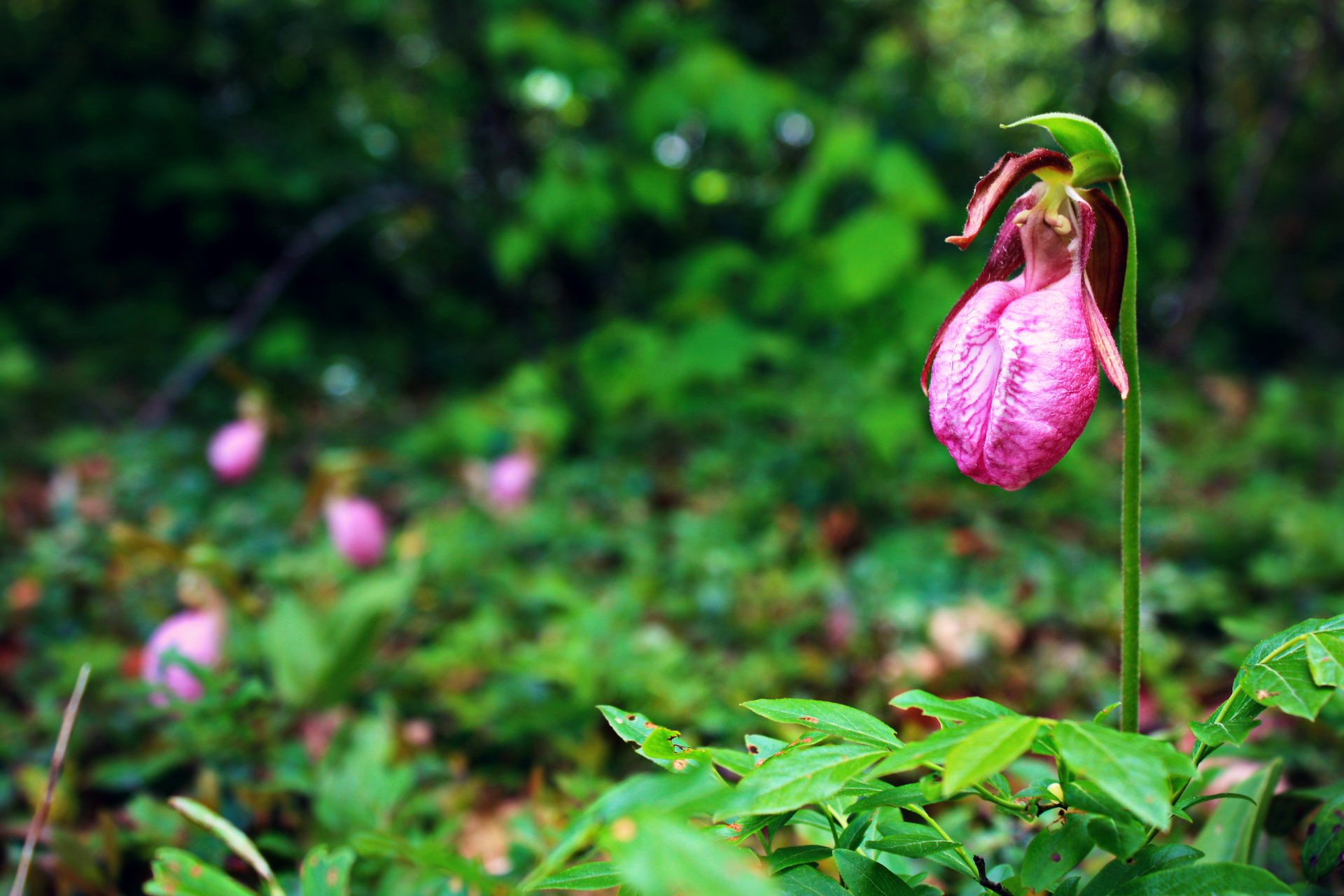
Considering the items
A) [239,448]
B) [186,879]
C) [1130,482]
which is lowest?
[239,448]

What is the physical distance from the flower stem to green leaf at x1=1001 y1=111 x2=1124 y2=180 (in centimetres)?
2

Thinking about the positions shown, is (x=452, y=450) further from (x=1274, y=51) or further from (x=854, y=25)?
(x=1274, y=51)

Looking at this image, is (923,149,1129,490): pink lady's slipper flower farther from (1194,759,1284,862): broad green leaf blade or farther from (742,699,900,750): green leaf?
(1194,759,1284,862): broad green leaf blade

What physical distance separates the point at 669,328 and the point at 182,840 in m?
1.99

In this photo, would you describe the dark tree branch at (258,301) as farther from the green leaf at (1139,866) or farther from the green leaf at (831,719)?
the green leaf at (1139,866)

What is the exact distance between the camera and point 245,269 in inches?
157

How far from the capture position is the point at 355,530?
1.68m

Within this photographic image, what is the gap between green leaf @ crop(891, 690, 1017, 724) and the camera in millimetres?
400

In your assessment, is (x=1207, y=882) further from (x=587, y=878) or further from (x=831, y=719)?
(x=587, y=878)

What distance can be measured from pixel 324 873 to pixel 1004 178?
0.63 m

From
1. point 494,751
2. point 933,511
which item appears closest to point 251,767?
point 494,751

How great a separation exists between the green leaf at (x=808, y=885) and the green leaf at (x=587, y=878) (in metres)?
0.10

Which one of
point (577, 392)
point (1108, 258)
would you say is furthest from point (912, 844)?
point (577, 392)

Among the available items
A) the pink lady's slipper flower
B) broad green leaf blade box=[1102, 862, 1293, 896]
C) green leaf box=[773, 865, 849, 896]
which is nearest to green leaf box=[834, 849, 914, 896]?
green leaf box=[773, 865, 849, 896]
